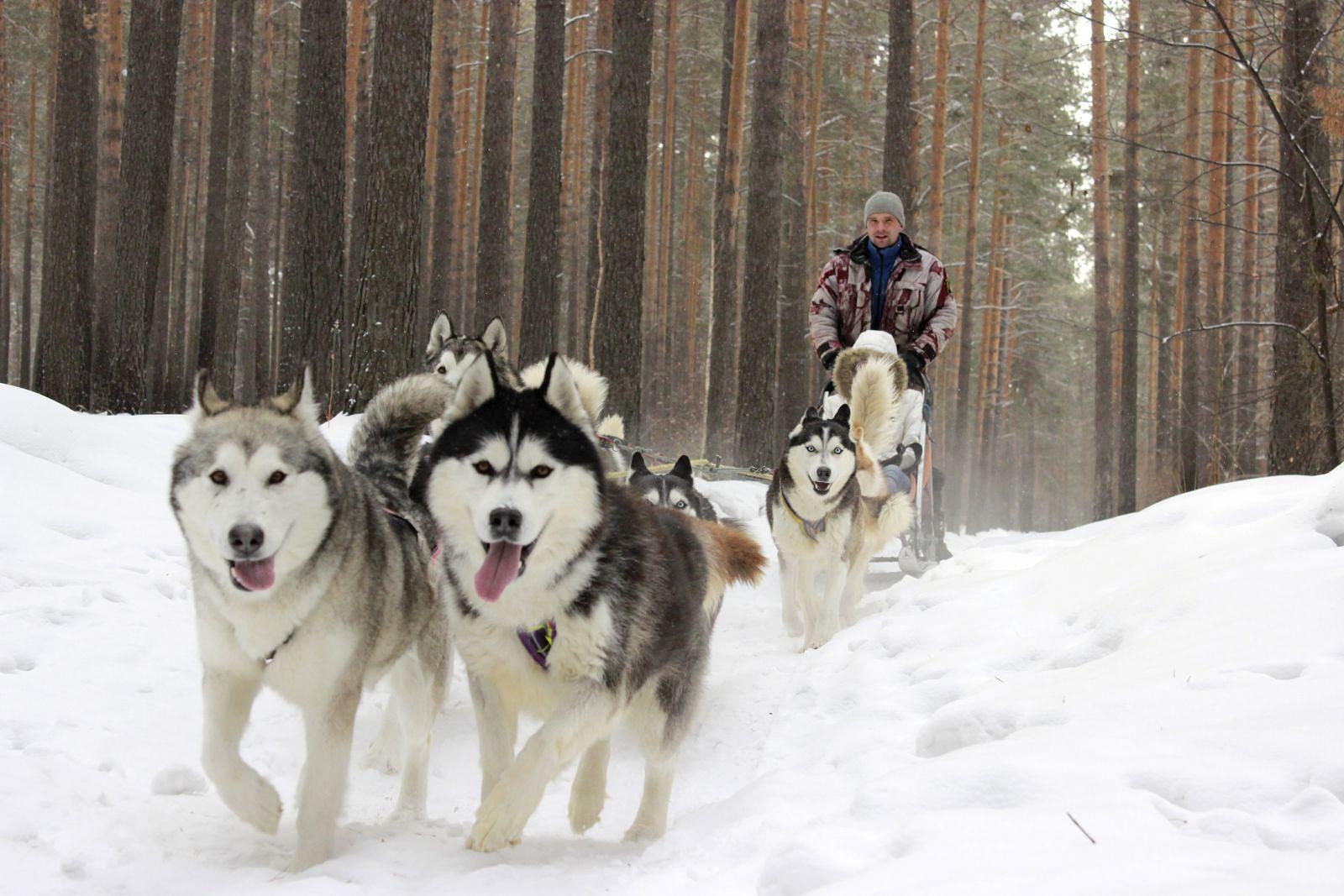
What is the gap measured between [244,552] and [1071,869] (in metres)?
2.34

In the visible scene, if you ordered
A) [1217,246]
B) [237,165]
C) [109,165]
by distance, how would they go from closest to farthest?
[109,165], [237,165], [1217,246]

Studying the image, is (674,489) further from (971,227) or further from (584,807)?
(971,227)

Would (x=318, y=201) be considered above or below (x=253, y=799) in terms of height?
above

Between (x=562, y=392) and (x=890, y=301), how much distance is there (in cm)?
548

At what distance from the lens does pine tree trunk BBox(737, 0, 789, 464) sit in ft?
42.9

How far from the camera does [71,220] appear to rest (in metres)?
12.8

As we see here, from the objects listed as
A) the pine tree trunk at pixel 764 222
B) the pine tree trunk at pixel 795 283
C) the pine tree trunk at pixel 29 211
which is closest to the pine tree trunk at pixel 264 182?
the pine tree trunk at pixel 29 211

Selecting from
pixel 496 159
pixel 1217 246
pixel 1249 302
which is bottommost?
pixel 1249 302

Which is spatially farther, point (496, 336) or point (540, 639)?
point (496, 336)

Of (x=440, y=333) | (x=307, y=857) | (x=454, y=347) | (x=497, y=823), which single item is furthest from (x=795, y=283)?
(x=307, y=857)

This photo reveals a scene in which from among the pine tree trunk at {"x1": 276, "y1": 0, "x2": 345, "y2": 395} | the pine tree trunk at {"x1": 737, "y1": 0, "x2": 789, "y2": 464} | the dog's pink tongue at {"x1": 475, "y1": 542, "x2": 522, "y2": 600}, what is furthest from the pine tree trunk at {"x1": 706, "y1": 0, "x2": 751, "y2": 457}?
the dog's pink tongue at {"x1": 475, "y1": 542, "x2": 522, "y2": 600}

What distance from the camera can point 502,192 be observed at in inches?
548

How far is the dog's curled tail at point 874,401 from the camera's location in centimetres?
754

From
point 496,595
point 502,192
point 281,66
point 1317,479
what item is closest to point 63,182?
point 502,192
